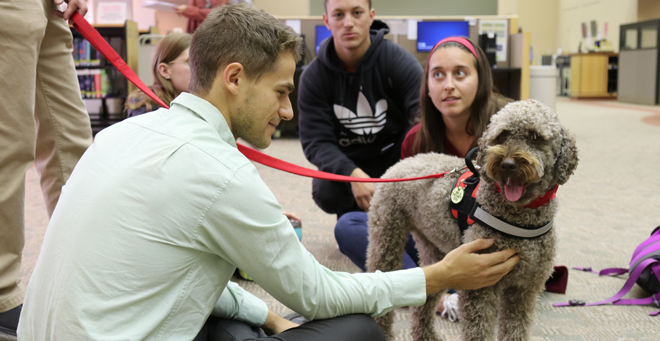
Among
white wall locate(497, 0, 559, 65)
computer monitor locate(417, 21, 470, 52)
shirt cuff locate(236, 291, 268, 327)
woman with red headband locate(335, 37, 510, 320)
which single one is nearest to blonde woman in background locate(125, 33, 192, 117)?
woman with red headband locate(335, 37, 510, 320)

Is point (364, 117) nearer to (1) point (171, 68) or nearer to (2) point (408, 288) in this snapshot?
(1) point (171, 68)

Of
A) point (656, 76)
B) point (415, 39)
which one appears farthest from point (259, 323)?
point (656, 76)

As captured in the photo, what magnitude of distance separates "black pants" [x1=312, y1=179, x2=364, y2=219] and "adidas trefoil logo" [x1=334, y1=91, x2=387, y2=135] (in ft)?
0.86

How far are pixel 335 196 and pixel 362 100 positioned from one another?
1.47ft

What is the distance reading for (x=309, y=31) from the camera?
661cm

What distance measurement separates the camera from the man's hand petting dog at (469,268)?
109 centimetres

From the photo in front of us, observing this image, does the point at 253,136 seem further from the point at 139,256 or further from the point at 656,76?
Result: the point at 656,76

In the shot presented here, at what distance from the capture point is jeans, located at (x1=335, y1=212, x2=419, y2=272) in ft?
6.31

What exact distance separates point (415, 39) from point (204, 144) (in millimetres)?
5940

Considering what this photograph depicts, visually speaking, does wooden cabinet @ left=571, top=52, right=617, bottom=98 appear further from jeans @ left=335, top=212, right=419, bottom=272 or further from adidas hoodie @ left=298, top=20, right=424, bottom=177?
jeans @ left=335, top=212, right=419, bottom=272

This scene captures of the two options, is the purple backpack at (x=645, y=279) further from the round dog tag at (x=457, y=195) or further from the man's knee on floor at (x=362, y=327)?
the man's knee on floor at (x=362, y=327)

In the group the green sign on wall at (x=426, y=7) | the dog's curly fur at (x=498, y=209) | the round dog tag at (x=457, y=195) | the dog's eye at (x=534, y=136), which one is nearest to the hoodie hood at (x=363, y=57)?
the dog's curly fur at (x=498, y=209)

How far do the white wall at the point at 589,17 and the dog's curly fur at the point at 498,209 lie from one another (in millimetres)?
13866

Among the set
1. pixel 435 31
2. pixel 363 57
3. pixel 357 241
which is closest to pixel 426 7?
pixel 435 31
